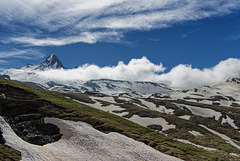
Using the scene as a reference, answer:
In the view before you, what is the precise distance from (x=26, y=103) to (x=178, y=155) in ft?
119

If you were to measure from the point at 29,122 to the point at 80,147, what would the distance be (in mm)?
13331

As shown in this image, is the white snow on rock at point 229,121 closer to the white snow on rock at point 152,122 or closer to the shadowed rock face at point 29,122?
the white snow on rock at point 152,122

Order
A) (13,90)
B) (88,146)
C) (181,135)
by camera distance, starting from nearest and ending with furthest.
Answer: (88,146)
(13,90)
(181,135)

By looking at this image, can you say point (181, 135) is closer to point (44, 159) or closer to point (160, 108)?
point (44, 159)

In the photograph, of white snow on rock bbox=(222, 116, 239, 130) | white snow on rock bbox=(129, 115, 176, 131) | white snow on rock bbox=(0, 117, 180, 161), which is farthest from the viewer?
white snow on rock bbox=(222, 116, 239, 130)

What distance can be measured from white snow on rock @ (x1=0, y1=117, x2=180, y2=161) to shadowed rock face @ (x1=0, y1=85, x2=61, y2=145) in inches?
76.0

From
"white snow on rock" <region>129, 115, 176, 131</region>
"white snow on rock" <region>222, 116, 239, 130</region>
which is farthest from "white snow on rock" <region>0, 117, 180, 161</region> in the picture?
"white snow on rock" <region>222, 116, 239, 130</region>

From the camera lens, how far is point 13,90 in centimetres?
6431

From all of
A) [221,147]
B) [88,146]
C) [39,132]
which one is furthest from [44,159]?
[221,147]

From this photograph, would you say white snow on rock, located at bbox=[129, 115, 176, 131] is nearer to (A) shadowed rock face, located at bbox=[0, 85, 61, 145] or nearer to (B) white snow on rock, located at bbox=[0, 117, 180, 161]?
(B) white snow on rock, located at bbox=[0, 117, 180, 161]

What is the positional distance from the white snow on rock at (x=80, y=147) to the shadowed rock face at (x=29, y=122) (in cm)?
193

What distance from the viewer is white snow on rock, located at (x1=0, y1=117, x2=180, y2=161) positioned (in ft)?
108

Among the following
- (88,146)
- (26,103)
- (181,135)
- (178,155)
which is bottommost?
(181,135)

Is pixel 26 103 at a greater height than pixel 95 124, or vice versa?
pixel 26 103
